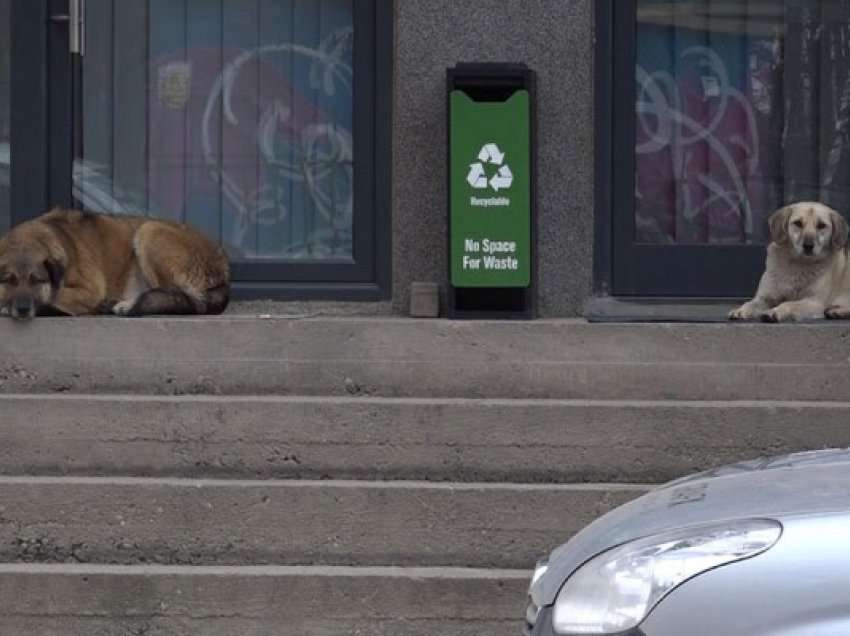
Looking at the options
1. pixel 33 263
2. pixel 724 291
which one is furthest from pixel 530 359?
pixel 33 263

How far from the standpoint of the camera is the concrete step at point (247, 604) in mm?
7258

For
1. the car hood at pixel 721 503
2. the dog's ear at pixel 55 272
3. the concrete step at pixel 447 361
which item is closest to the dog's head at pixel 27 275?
the dog's ear at pixel 55 272

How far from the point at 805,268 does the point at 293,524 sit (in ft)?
10.7

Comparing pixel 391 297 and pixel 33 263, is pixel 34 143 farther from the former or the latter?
pixel 391 297

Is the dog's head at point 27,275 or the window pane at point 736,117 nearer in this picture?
the dog's head at point 27,275

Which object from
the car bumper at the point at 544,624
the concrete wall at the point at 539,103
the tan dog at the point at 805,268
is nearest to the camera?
the car bumper at the point at 544,624

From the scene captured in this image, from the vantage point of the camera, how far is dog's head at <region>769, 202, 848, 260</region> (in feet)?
29.3

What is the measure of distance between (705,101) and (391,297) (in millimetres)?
2220

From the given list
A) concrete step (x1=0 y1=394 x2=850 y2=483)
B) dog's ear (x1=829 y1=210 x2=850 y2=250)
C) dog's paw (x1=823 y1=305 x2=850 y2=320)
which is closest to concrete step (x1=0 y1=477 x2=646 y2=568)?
concrete step (x1=0 y1=394 x2=850 y2=483)

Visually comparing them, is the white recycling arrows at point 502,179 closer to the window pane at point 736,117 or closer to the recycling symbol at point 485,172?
the recycling symbol at point 485,172

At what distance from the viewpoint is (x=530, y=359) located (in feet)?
27.1

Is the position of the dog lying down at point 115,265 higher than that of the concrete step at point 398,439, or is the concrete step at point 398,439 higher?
the dog lying down at point 115,265

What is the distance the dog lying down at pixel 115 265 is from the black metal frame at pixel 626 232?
7.21 ft

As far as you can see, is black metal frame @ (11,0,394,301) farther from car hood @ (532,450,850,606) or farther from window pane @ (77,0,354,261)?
car hood @ (532,450,850,606)
